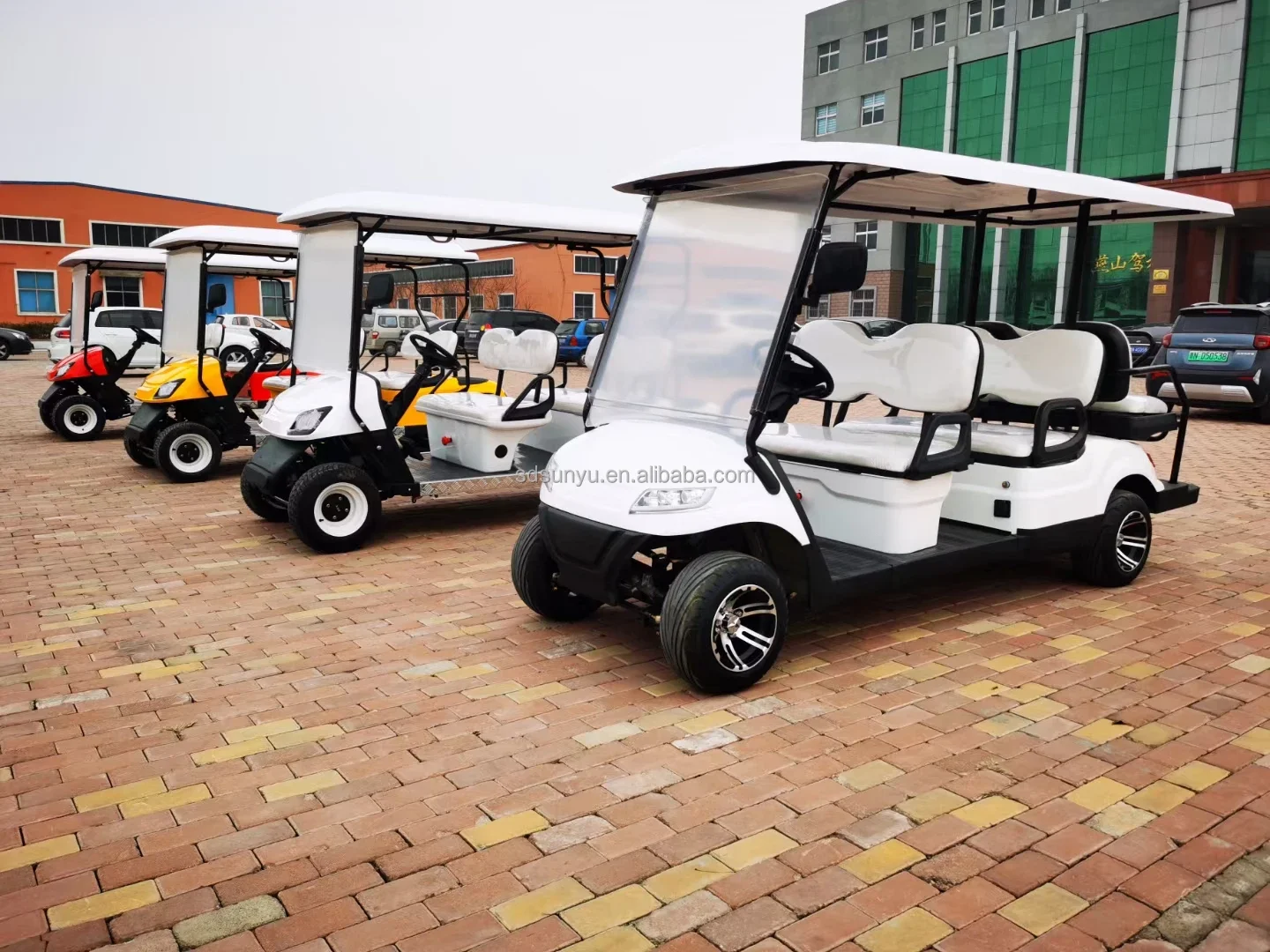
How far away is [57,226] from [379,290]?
4404cm

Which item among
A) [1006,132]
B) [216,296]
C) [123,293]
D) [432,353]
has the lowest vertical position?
[432,353]

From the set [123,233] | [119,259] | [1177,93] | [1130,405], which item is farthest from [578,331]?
[123,233]

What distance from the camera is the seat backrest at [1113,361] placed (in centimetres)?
557

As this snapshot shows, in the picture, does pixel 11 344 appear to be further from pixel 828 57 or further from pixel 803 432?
pixel 828 57

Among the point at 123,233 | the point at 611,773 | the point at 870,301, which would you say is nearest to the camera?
the point at 611,773

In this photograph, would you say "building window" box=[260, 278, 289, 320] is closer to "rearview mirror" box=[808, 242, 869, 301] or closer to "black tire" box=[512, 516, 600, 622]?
"black tire" box=[512, 516, 600, 622]

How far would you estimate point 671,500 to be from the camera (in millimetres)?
3916

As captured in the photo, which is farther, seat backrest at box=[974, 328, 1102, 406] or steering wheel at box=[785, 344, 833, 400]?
seat backrest at box=[974, 328, 1102, 406]

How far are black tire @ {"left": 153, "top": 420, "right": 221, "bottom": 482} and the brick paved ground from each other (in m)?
3.36

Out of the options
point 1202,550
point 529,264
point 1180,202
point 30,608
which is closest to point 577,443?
point 30,608

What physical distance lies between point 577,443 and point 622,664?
3.21ft

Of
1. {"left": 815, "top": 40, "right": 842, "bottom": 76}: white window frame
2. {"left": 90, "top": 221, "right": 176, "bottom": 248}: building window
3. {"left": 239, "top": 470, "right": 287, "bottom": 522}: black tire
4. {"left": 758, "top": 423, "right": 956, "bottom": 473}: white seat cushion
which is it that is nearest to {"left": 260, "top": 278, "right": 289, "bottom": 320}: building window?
{"left": 239, "top": 470, "right": 287, "bottom": 522}: black tire

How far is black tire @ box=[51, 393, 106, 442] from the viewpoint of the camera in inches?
463

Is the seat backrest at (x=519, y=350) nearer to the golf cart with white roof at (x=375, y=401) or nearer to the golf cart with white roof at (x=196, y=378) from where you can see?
the golf cart with white roof at (x=375, y=401)
